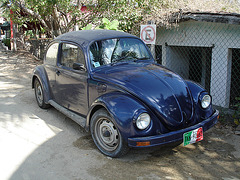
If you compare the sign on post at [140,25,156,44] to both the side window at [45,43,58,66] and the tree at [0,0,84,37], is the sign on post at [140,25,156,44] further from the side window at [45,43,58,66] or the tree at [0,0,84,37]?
the tree at [0,0,84,37]

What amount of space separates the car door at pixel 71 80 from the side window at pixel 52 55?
0.23 metres

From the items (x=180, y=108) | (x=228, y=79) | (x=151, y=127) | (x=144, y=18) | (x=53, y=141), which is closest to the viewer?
(x=151, y=127)

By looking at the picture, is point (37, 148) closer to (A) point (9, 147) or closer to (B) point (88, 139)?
(A) point (9, 147)

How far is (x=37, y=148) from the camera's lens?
4180 millimetres

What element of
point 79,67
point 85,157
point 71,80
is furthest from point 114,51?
point 85,157

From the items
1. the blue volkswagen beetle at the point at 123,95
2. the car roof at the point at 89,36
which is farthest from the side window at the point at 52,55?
the car roof at the point at 89,36

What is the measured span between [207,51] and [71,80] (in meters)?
5.43

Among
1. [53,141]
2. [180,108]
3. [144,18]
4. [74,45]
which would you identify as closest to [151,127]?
[180,108]

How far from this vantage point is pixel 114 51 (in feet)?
15.1

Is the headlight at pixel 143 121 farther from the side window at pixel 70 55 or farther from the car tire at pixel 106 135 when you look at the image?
the side window at pixel 70 55

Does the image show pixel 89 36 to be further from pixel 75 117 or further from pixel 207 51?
pixel 207 51

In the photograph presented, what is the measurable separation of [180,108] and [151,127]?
1.91 ft

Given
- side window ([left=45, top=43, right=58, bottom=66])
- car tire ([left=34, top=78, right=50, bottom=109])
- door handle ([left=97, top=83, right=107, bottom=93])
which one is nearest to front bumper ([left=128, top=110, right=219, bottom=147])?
door handle ([left=97, top=83, right=107, bottom=93])

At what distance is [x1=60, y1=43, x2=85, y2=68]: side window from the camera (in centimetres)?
462
